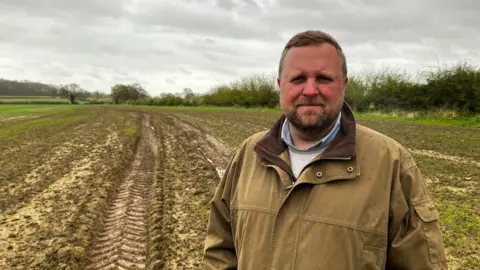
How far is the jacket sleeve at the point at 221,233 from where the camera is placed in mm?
2336

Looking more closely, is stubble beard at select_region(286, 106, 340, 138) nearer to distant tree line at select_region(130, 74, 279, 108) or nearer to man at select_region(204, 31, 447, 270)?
man at select_region(204, 31, 447, 270)

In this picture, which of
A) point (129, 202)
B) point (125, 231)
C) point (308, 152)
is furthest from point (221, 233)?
point (129, 202)

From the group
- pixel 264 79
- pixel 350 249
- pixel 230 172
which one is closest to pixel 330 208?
pixel 350 249

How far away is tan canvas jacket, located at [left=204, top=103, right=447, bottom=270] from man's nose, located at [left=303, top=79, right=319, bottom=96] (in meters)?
0.24

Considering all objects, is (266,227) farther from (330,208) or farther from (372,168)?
(372,168)

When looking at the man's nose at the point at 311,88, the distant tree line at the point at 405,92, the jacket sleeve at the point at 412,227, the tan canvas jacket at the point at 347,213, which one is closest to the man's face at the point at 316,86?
the man's nose at the point at 311,88

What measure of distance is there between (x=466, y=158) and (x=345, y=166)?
38.8 feet

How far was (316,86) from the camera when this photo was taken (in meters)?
2.07

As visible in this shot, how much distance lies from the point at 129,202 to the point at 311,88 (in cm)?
634

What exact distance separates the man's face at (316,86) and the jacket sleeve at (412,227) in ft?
1.54

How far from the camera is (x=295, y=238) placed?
1.92 m

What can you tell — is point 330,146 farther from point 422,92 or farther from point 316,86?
point 422,92

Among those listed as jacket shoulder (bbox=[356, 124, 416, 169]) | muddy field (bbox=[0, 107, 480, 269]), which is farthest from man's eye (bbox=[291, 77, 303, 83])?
muddy field (bbox=[0, 107, 480, 269])

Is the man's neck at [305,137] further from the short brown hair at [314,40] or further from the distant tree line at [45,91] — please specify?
the distant tree line at [45,91]
